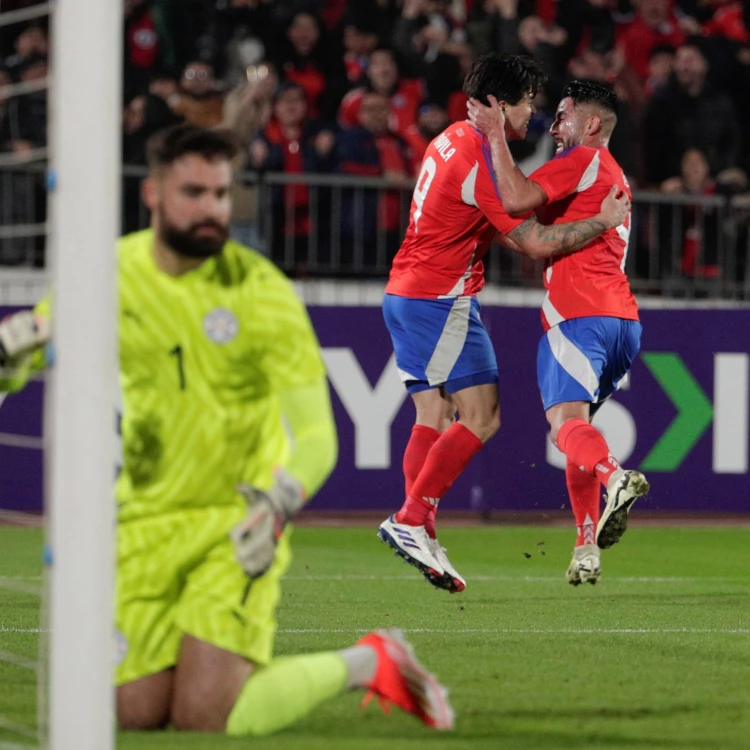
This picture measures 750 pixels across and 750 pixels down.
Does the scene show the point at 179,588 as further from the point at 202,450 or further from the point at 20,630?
the point at 20,630

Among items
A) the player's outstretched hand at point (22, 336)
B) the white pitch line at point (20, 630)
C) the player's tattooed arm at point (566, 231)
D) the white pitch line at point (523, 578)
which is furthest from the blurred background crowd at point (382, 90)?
the player's outstretched hand at point (22, 336)

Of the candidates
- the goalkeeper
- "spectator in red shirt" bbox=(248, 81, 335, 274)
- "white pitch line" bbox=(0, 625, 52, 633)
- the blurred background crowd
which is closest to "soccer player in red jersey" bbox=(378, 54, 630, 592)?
"white pitch line" bbox=(0, 625, 52, 633)

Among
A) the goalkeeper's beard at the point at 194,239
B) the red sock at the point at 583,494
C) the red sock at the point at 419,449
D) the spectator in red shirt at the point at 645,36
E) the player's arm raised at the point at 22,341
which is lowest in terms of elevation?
the red sock at the point at 583,494

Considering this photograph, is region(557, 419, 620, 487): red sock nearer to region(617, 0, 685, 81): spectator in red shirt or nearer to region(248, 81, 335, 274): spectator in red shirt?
region(248, 81, 335, 274): spectator in red shirt

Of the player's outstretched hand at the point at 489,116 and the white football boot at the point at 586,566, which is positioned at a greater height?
the player's outstretched hand at the point at 489,116

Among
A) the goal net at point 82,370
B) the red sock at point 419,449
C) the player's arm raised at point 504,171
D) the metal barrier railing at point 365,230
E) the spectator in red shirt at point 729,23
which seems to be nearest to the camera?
the goal net at point 82,370

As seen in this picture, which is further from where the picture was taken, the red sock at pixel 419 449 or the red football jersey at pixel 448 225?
the red sock at pixel 419 449

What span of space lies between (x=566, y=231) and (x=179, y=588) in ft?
11.4

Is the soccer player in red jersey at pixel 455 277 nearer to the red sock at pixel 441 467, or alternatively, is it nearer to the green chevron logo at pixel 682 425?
the red sock at pixel 441 467

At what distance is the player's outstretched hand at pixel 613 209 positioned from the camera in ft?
24.8

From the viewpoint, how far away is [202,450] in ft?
14.9

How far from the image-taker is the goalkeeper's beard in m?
4.41

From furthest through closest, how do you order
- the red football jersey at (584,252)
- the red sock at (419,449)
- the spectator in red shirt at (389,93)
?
the spectator in red shirt at (389,93) → the red sock at (419,449) → the red football jersey at (584,252)

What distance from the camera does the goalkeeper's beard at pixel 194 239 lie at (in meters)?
4.41
